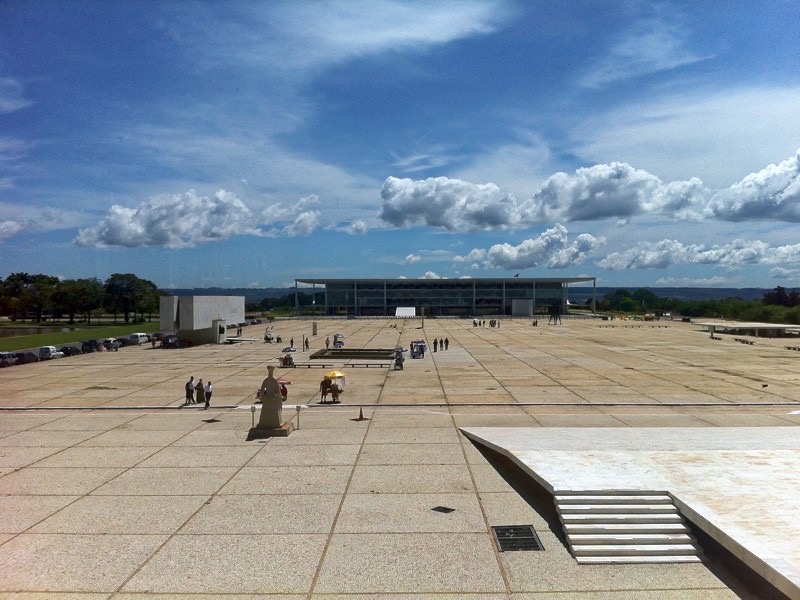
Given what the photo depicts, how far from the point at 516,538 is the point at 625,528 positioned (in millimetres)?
2188

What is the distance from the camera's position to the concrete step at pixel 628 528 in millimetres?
12281

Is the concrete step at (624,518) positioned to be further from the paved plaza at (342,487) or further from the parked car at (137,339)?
the parked car at (137,339)

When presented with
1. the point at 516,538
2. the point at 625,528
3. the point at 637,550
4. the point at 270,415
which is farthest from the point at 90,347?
the point at 637,550

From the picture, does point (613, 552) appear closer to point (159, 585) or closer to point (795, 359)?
point (159, 585)

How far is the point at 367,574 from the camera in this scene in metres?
10.9

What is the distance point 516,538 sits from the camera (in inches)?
491

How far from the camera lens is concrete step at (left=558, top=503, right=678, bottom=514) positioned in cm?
1284

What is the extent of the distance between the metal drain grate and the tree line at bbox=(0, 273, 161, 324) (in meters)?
132

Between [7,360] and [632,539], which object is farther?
[7,360]

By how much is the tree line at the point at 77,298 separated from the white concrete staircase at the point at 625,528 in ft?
435

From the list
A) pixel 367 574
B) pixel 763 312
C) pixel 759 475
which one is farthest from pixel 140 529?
pixel 763 312

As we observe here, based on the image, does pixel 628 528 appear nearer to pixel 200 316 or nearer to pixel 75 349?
pixel 200 316

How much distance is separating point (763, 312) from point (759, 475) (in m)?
121

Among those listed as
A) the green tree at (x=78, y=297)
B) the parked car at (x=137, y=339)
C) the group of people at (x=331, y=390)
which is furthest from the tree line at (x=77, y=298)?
the group of people at (x=331, y=390)
